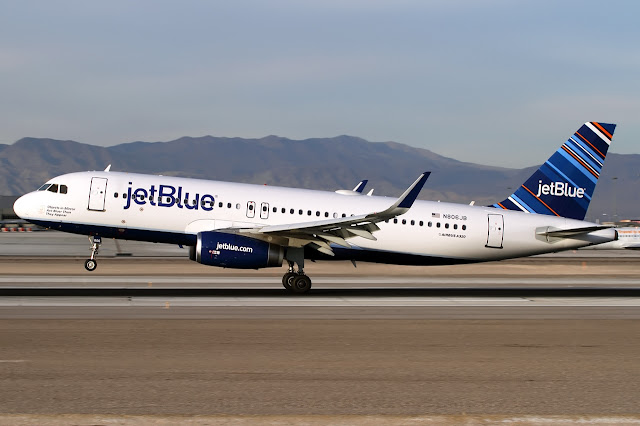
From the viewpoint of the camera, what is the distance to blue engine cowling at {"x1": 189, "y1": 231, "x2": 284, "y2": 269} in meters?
27.5

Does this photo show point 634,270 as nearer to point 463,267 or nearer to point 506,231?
point 463,267

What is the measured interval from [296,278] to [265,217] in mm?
2834

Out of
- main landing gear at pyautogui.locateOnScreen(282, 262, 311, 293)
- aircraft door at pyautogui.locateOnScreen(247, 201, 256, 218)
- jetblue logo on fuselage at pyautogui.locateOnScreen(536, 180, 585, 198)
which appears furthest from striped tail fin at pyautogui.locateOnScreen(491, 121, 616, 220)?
aircraft door at pyautogui.locateOnScreen(247, 201, 256, 218)

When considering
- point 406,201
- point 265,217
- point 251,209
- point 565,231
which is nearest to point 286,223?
point 265,217

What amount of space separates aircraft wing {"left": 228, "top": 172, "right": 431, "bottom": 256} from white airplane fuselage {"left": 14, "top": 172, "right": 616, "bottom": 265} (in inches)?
39.7

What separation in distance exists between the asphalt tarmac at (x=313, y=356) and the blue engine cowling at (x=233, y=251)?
117cm

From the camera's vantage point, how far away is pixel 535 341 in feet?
56.8

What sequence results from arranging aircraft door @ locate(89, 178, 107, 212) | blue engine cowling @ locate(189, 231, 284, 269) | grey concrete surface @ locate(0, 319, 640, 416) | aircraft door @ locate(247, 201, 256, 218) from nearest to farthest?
1. grey concrete surface @ locate(0, 319, 640, 416)
2. blue engine cowling @ locate(189, 231, 284, 269)
3. aircraft door @ locate(89, 178, 107, 212)
4. aircraft door @ locate(247, 201, 256, 218)

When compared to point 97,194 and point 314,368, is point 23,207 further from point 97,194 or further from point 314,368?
point 314,368

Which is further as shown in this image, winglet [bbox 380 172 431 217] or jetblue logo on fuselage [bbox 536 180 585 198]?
jetblue logo on fuselage [bbox 536 180 585 198]

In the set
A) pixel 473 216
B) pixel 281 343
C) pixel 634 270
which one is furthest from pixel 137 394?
pixel 634 270

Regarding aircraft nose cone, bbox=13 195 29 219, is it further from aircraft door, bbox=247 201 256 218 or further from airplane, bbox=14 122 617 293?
aircraft door, bbox=247 201 256 218

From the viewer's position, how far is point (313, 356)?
14906 millimetres

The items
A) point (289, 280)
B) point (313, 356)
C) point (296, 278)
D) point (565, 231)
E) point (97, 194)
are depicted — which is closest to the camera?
point (313, 356)
